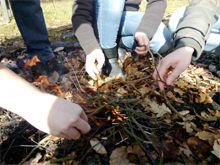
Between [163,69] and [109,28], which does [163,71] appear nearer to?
[163,69]

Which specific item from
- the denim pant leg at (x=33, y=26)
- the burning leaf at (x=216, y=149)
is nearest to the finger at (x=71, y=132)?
the burning leaf at (x=216, y=149)

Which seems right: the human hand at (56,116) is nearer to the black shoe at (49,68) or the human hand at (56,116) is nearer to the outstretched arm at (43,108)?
the outstretched arm at (43,108)

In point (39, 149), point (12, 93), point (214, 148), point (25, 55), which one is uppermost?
point (12, 93)

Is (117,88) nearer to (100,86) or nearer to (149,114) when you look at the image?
(100,86)

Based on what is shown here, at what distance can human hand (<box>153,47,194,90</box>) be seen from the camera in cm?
164

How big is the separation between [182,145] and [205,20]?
0.72 meters

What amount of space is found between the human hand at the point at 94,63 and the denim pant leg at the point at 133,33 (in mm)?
660

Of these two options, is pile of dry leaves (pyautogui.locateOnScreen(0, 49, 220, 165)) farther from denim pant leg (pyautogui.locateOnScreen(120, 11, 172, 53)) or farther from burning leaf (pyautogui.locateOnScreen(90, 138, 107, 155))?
denim pant leg (pyautogui.locateOnScreen(120, 11, 172, 53))

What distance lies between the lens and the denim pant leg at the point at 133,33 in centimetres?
277

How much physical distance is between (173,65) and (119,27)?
4.03 feet

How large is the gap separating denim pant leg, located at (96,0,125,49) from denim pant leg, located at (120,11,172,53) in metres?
0.25

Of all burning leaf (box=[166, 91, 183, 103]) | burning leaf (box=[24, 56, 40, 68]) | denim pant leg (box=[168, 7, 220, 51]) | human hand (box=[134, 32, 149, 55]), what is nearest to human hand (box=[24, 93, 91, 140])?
burning leaf (box=[166, 91, 183, 103])

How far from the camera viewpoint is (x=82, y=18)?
250 centimetres

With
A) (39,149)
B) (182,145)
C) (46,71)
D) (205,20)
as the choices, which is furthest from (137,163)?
(46,71)
